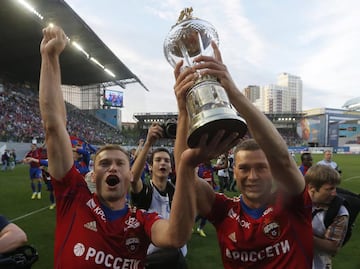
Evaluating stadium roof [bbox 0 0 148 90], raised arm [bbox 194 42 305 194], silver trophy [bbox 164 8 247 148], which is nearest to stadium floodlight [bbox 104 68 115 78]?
stadium roof [bbox 0 0 148 90]

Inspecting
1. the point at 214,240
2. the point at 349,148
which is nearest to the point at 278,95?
the point at 349,148

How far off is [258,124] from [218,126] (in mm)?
340

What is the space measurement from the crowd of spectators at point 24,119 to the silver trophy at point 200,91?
2564 cm

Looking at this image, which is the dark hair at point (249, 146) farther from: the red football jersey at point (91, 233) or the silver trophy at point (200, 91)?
the red football jersey at point (91, 233)

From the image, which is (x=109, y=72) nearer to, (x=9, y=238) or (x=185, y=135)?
(x=9, y=238)

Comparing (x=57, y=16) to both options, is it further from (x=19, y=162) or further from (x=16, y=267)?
(x=16, y=267)

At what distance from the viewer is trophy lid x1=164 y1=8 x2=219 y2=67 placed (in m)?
1.67

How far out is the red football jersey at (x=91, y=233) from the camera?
5.74 feet

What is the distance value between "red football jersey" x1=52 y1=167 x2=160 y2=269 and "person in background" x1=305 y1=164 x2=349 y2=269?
1.33 meters

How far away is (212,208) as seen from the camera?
1.84 metres

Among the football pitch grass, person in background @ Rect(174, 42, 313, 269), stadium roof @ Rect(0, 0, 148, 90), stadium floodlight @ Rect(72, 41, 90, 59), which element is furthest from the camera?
stadium floodlight @ Rect(72, 41, 90, 59)

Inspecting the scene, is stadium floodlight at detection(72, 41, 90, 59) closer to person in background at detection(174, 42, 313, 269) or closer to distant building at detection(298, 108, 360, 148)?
person in background at detection(174, 42, 313, 269)

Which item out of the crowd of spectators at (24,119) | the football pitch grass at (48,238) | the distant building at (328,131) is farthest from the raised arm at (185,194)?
the distant building at (328,131)

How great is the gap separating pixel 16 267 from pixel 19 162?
26.4 metres
